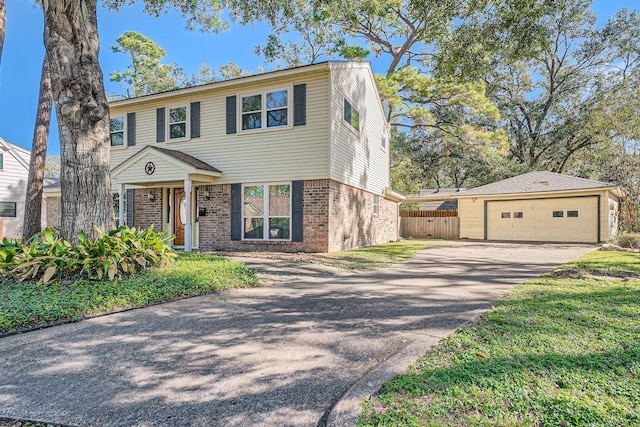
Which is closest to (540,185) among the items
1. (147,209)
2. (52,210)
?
(147,209)

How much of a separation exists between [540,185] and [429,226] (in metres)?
6.38

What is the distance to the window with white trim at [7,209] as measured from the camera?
18633 millimetres

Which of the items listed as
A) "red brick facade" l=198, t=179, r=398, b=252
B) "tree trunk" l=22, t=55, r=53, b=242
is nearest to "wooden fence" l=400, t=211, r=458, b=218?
"red brick facade" l=198, t=179, r=398, b=252

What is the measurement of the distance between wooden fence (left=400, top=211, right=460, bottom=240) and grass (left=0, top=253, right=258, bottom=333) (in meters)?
16.9

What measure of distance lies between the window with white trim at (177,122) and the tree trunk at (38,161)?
3.61 metres

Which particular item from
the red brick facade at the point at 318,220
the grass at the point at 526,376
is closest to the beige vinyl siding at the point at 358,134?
the red brick facade at the point at 318,220

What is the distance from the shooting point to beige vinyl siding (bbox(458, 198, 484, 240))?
19.2 metres

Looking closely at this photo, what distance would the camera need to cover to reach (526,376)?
2.39 metres

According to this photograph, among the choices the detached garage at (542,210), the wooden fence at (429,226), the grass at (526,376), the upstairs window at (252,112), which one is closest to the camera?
the grass at (526,376)

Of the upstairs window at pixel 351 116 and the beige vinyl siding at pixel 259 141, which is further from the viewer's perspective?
the upstairs window at pixel 351 116

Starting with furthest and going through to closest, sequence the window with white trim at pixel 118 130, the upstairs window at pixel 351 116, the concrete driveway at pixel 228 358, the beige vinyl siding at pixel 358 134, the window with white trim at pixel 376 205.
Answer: the window with white trim at pixel 376 205
the window with white trim at pixel 118 130
the upstairs window at pixel 351 116
the beige vinyl siding at pixel 358 134
the concrete driveway at pixel 228 358

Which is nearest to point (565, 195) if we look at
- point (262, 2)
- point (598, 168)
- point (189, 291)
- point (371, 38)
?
point (598, 168)

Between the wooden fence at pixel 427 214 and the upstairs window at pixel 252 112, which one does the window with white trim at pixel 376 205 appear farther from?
the wooden fence at pixel 427 214

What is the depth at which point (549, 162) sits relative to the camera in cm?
2697
